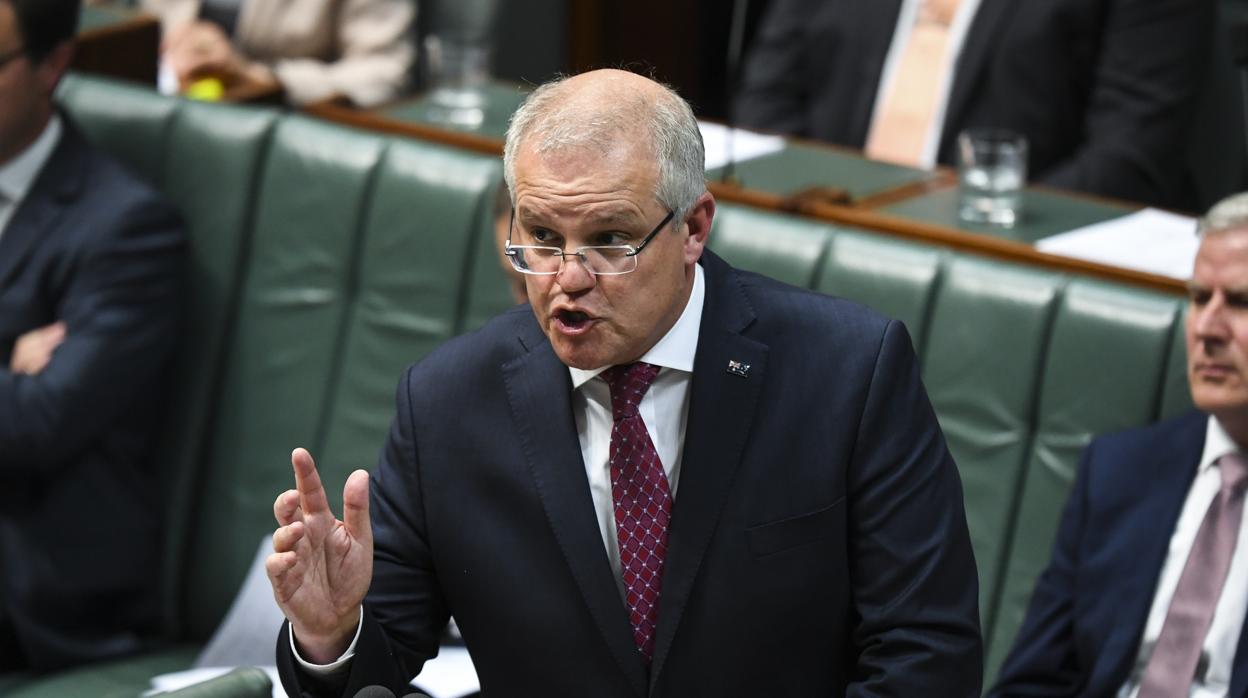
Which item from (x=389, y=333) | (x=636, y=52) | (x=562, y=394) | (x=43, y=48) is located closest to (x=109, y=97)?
(x=43, y=48)

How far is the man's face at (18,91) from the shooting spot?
295 centimetres

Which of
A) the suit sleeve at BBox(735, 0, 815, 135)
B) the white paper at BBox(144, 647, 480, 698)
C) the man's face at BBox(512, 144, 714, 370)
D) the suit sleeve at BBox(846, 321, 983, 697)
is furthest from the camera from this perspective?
the suit sleeve at BBox(735, 0, 815, 135)

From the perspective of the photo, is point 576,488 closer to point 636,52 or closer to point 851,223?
point 851,223

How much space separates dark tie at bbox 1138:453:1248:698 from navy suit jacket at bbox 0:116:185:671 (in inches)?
64.3

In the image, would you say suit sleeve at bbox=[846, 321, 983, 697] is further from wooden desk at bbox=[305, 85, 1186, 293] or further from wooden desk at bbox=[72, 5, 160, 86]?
wooden desk at bbox=[72, 5, 160, 86]

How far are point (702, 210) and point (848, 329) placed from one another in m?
0.21

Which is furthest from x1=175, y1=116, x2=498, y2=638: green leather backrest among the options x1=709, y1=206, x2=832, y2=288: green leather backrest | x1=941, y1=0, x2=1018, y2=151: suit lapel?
x1=941, y1=0, x2=1018, y2=151: suit lapel

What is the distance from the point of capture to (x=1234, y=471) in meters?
2.24

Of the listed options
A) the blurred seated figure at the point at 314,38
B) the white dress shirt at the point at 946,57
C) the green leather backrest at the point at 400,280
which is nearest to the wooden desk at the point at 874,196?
the green leather backrest at the point at 400,280

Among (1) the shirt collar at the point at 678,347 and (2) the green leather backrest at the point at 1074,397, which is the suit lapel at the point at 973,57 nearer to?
(2) the green leather backrest at the point at 1074,397

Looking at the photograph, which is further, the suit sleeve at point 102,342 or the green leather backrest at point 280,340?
the green leather backrest at point 280,340

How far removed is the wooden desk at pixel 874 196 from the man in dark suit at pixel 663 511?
2.88ft

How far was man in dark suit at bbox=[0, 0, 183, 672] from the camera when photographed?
2869 millimetres

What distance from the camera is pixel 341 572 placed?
1692 mm
